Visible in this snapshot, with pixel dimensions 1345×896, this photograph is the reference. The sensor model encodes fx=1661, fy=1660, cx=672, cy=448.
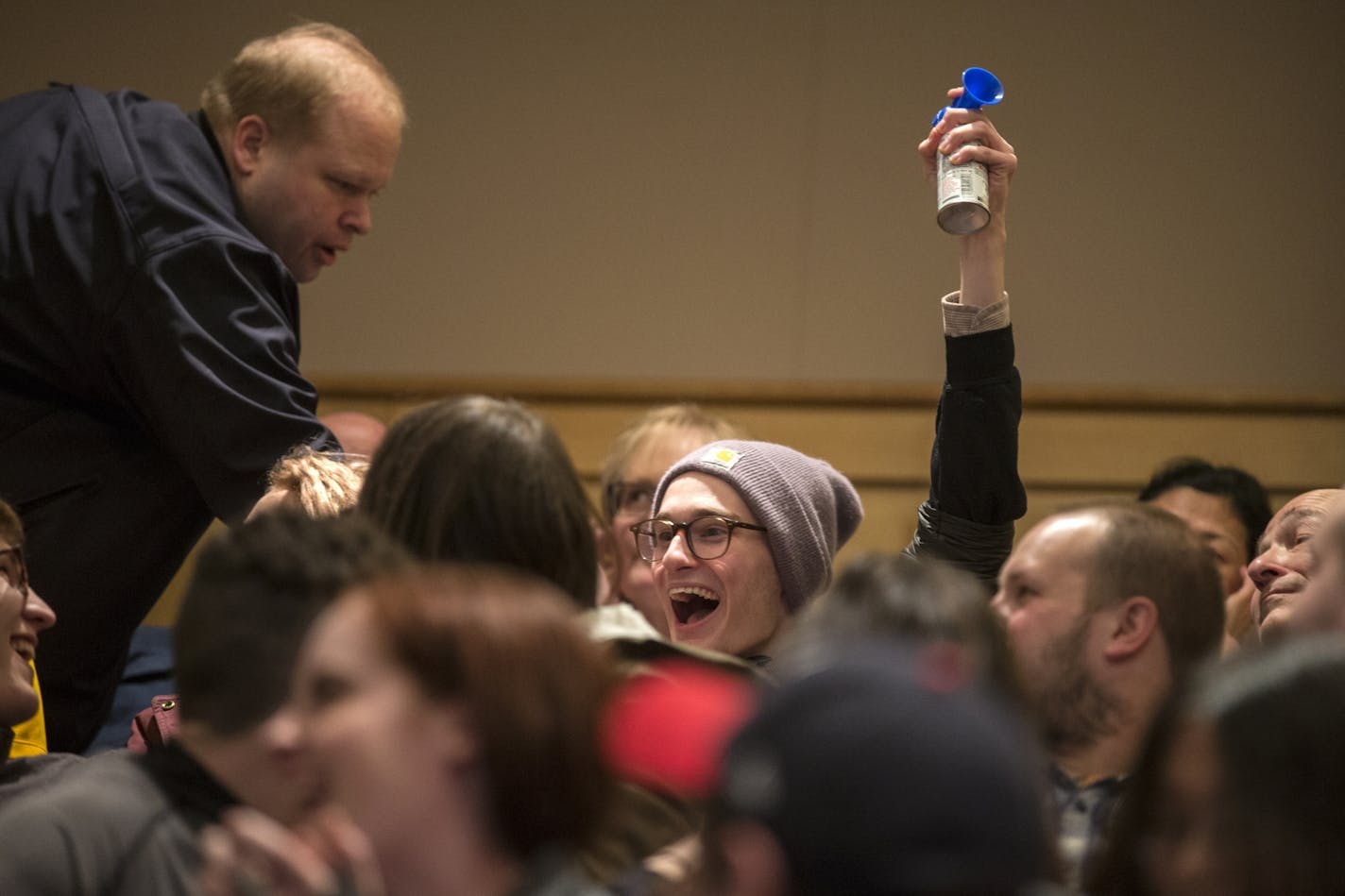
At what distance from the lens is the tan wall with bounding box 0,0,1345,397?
3.90 meters

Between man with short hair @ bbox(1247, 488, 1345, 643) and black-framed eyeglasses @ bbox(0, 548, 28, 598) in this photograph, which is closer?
black-framed eyeglasses @ bbox(0, 548, 28, 598)

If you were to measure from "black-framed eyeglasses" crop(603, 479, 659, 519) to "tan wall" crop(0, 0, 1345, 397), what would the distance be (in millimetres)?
870

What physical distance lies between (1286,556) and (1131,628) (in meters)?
0.87

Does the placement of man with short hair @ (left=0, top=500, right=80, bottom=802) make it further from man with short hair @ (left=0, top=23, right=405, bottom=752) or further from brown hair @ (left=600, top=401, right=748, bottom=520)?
brown hair @ (left=600, top=401, right=748, bottom=520)

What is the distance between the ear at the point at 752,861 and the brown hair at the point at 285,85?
6.07ft

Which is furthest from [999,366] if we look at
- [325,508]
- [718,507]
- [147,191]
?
[147,191]

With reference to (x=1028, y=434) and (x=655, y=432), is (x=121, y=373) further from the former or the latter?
(x=1028, y=434)

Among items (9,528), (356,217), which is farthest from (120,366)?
(356,217)

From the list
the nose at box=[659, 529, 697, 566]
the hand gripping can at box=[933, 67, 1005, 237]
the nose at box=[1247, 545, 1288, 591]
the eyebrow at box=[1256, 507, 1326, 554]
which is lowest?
the nose at box=[1247, 545, 1288, 591]

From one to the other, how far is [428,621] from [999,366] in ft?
4.14

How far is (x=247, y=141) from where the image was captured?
2629 mm

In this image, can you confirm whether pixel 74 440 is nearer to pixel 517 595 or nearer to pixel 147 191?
pixel 147 191

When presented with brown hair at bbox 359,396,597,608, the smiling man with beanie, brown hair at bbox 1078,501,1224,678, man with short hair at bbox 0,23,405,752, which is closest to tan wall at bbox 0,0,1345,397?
man with short hair at bbox 0,23,405,752

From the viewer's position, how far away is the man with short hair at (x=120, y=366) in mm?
2314
